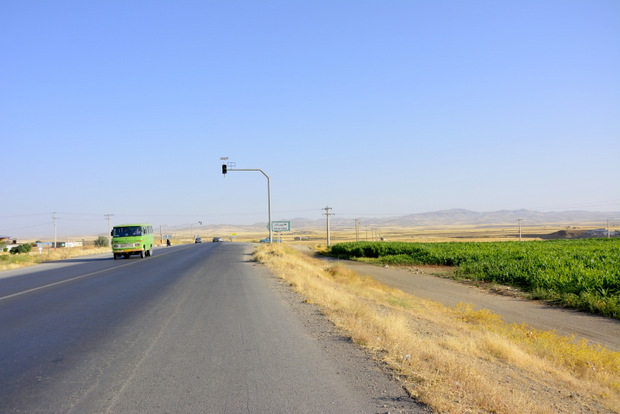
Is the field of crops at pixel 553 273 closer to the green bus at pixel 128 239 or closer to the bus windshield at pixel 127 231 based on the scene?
the green bus at pixel 128 239

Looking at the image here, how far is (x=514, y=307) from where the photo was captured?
20.0 m

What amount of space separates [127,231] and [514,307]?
2803 centimetres

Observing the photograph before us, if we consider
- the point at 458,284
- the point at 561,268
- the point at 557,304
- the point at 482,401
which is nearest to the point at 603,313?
the point at 557,304

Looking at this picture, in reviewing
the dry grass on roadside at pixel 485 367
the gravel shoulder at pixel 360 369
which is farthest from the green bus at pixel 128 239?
the gravel shoulder at pixel 360 369

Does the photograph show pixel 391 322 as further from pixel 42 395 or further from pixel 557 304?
A: pixel 557 304

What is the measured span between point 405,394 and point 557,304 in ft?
58.2

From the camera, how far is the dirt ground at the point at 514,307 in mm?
14812

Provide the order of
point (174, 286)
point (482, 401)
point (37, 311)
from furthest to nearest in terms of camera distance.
Answer: point (174, 286) < point (37, 311) < point (482, 401)

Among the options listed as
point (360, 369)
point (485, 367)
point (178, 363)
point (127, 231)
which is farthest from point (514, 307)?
point (127, 231)

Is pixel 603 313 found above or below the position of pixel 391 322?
below

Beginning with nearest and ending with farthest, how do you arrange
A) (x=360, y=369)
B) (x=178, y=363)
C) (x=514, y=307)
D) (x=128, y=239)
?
1. (x=360, y=369)
2. (x=178, y=363)
3. (x=514, y=307)
4. (x=128, y=239)

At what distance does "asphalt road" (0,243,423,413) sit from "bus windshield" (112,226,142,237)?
24.1m

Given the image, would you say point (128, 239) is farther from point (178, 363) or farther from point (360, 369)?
point (360, 369)

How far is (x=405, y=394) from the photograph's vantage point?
5477 mm
